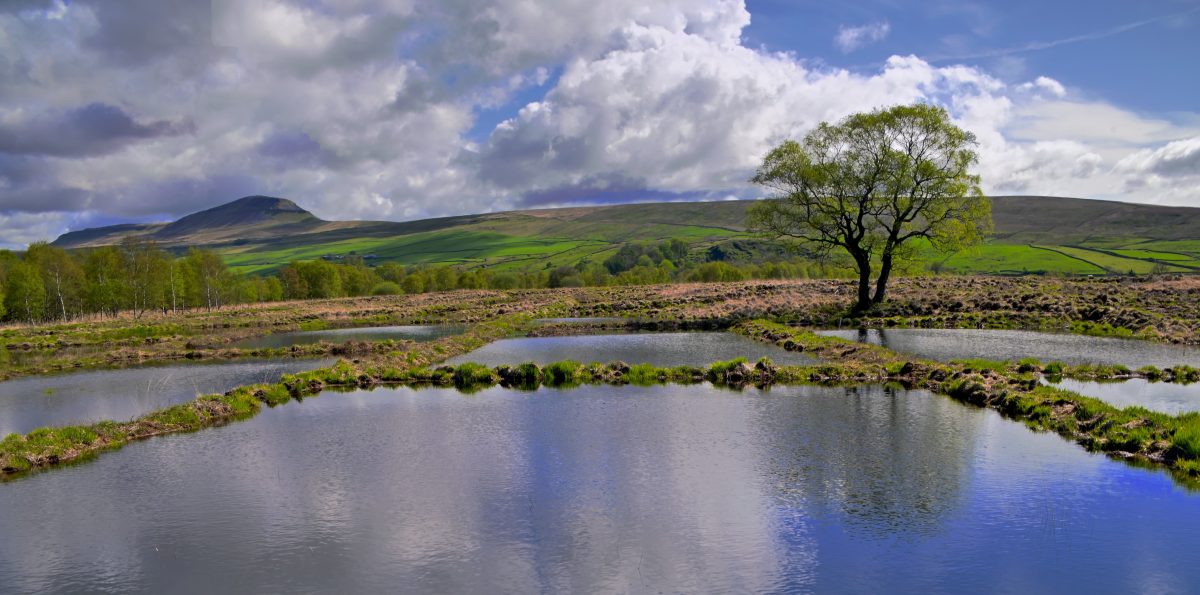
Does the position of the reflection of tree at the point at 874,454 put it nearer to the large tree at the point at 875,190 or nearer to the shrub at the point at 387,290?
the large tree at the point at 875,190

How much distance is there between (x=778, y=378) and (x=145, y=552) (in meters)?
24.3

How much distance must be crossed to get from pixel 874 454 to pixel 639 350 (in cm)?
2459

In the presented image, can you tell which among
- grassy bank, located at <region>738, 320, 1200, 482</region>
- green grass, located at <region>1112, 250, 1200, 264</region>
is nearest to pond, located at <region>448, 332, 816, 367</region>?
grassy bank, located at <region>738, 320, 1200, 482</region>

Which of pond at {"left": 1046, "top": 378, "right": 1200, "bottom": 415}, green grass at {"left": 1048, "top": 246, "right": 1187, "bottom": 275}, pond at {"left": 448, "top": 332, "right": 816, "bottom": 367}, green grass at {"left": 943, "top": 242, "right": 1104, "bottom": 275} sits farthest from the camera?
green grass at {"left": 943, "top": 242, "right": 1104, "bottom": 275}

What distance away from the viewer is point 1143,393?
83.6 feet

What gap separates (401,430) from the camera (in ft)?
78.2

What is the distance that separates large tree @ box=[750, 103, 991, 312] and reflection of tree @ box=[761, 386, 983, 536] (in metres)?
30.3

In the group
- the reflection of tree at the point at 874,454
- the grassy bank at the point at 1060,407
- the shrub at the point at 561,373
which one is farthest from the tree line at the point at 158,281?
the reflection of tree at the point at 874,454

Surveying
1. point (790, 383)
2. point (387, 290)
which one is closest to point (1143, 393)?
point (790, 383)

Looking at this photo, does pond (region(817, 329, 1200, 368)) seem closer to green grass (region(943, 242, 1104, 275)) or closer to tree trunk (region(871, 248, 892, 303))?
Answer: tree trunk (region(871, 248, 892, 303))

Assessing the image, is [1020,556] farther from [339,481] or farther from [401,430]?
[401,430]

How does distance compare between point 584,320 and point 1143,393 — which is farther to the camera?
point 584,320

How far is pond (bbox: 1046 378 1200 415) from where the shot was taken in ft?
75.6

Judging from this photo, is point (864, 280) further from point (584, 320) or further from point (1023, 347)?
point (584, 320)
